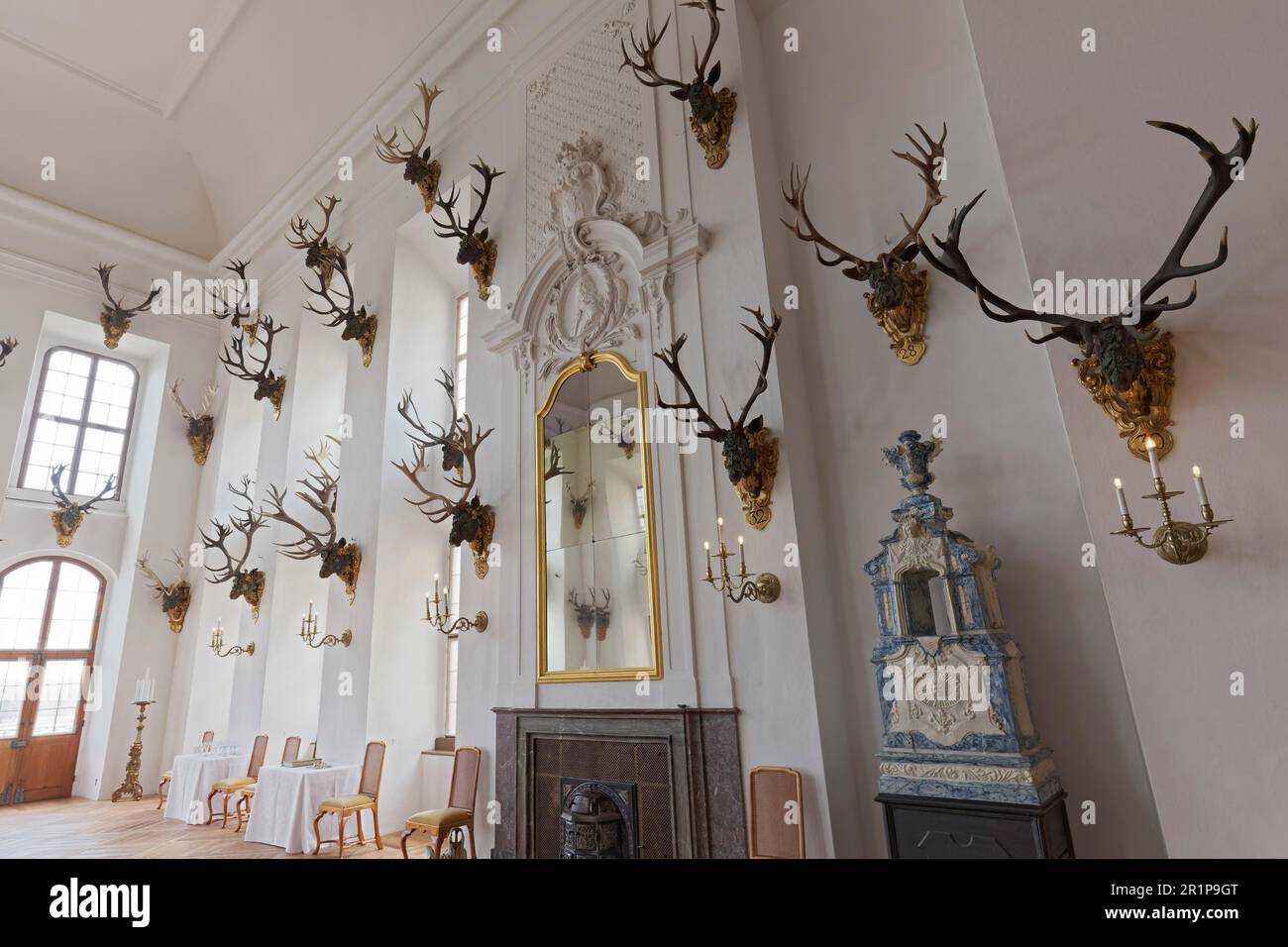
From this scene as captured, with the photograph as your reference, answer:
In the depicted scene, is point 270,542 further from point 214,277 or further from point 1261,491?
point 1261,491

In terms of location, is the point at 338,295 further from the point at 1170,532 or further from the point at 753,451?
the point at 1170,532

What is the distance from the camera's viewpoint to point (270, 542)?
9.87 metres

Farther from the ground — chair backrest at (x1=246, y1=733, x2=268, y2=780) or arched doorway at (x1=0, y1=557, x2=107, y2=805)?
arched doorway at (x1=0, y1=557, x2=107, y2=805)

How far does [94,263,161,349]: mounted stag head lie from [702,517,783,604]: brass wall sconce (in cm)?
1137

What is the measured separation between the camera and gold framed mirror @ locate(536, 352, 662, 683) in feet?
19.0

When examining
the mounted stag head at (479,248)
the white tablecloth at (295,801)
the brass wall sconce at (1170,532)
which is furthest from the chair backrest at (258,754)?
the brass wall sconce at (1170,532)

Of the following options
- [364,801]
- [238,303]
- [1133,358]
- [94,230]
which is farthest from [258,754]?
[1133,358]

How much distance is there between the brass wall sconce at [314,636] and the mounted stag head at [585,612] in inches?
136

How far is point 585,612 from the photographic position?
6.12 meters

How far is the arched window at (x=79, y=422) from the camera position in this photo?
11.3 meters

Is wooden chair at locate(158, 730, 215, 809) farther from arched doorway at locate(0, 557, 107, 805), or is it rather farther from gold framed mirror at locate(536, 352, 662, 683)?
gold framed mirror at locate(536, 352, 662, 683)

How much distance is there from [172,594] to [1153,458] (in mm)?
12640

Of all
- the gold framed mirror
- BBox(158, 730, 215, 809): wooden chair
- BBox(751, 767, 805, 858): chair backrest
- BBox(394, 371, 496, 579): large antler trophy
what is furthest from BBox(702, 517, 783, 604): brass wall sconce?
BBox(158, 730, 215, 809): wooden chair
